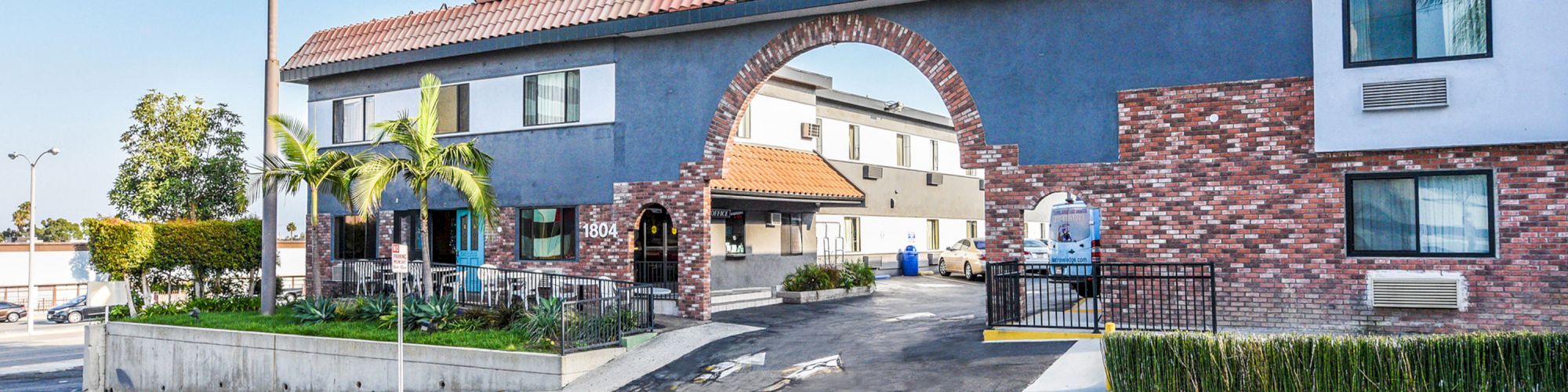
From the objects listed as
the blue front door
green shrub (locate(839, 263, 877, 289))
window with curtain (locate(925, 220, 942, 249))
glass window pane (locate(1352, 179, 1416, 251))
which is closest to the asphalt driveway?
green shrub (locate(839, 263, 877, 289))

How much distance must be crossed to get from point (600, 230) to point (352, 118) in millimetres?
7438

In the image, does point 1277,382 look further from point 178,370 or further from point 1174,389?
point 178,370

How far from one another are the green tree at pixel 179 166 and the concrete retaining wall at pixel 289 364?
17.7 meters

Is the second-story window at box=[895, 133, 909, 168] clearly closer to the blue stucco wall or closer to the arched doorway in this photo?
the arched doorway

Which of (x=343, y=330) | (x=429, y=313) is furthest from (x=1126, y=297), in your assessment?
(x=343, y=330)

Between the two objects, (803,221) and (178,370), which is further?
(803,221)

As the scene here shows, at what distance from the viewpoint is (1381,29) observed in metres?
14.0

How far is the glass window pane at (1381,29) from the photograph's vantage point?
13.9 m

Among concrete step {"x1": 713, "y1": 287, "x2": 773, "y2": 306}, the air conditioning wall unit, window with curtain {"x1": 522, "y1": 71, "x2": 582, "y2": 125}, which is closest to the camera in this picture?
window with curtain {"x1": 522, "y1": 71, "x2": 582, "y2": 125}

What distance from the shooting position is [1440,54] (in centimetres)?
1373

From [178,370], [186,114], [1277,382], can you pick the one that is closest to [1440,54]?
[1277,382]

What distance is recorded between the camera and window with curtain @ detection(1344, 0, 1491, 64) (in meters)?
13.6

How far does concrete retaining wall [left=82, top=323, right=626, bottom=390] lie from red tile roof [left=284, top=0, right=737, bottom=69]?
21.4ft

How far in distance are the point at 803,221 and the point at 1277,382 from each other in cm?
1822
